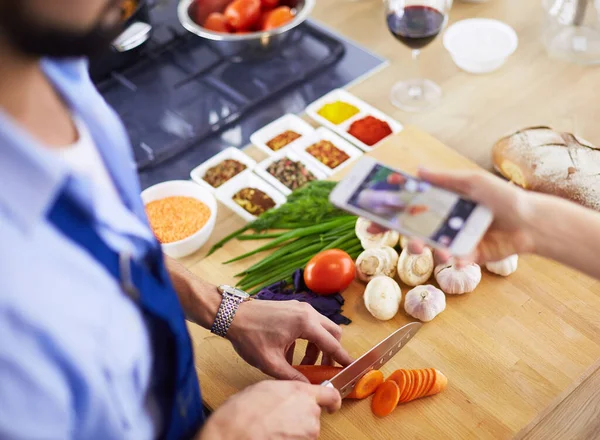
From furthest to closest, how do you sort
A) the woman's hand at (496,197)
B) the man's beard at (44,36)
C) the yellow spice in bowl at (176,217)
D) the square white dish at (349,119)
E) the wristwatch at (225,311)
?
the square white dish at (349,119) → the yellow spice in bowl at (176,217) → the wristwatch at (225,311) → the woman's hand at (496,197) → the man's beard at (44,36)

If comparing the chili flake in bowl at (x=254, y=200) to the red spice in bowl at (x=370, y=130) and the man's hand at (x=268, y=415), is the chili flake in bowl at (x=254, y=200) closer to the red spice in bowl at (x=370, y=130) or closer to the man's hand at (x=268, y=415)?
the red spice in bowl at (x=370, y=130)

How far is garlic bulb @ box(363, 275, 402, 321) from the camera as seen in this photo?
1.28m

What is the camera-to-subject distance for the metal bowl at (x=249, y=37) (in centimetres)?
188

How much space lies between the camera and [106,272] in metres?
0.68

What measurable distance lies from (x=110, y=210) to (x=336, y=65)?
1.48 m

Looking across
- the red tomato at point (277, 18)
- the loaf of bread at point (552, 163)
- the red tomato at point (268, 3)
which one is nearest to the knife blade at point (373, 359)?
the loaf of bread at point (552, 163)

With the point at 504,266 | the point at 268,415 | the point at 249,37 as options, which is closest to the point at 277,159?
the point at 249,37

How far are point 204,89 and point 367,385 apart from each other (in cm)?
115

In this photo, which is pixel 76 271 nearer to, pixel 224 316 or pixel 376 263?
pixel 224 316

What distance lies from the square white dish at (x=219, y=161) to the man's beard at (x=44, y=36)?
107 cm

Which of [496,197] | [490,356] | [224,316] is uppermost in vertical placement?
[496,197]

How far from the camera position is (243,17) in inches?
77.6

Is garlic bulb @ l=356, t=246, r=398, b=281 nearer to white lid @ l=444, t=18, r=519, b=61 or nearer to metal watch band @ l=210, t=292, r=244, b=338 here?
metal watch band @ l=210, t=292, r=244, b=338

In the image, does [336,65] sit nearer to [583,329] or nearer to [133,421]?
[583,329]
